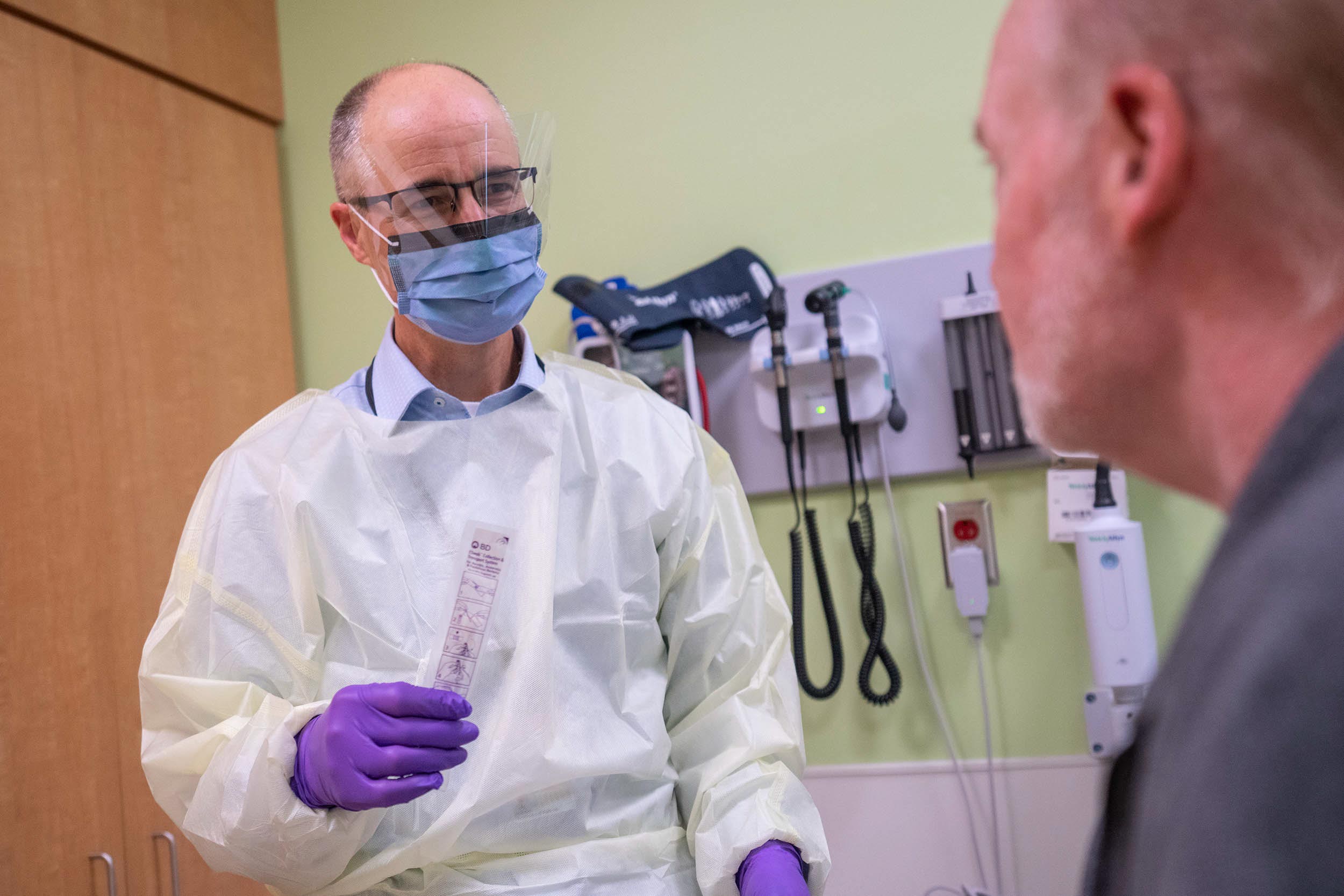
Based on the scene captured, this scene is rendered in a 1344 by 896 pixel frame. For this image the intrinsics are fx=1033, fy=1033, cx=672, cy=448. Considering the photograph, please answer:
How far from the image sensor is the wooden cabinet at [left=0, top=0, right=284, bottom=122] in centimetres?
196

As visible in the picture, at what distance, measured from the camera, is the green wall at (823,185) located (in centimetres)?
196

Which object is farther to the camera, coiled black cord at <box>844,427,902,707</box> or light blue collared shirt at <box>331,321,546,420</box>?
coiled black cord at <box>844,427,902,707</box>

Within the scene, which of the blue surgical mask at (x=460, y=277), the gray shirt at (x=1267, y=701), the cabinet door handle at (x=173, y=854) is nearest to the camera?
the gray shirt at (x=1267, y=701)

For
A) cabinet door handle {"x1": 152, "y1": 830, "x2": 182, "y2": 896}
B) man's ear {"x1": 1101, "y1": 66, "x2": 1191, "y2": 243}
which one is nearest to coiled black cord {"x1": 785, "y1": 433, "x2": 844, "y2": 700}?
cabinet door handle {"x1": 152, "y1": 830, "x2": 182, "y2": 896}

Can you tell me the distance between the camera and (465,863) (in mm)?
1212

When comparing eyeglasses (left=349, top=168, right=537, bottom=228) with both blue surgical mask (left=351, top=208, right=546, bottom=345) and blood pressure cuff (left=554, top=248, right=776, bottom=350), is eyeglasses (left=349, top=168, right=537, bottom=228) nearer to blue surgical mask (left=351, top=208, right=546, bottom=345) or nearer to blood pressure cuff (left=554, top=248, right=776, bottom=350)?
blue surgical mask (left=351, top=208, right=546, bottom=345)

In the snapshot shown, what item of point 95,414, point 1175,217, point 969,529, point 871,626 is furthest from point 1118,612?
point 95,414

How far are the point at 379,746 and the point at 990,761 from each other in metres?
1.30

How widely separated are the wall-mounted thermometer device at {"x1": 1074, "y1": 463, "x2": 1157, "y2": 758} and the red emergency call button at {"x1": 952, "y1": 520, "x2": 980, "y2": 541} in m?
0.20

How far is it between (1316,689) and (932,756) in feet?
5.72

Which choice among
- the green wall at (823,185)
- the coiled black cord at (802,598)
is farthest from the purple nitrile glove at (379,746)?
the green wall at (823,185)

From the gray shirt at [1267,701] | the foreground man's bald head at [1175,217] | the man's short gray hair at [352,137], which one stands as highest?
the man's short gray hair at [352,137]

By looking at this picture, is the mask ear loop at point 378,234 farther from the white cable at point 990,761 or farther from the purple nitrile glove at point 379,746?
the white cable at point 990,761

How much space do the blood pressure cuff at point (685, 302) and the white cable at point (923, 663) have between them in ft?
0.72
